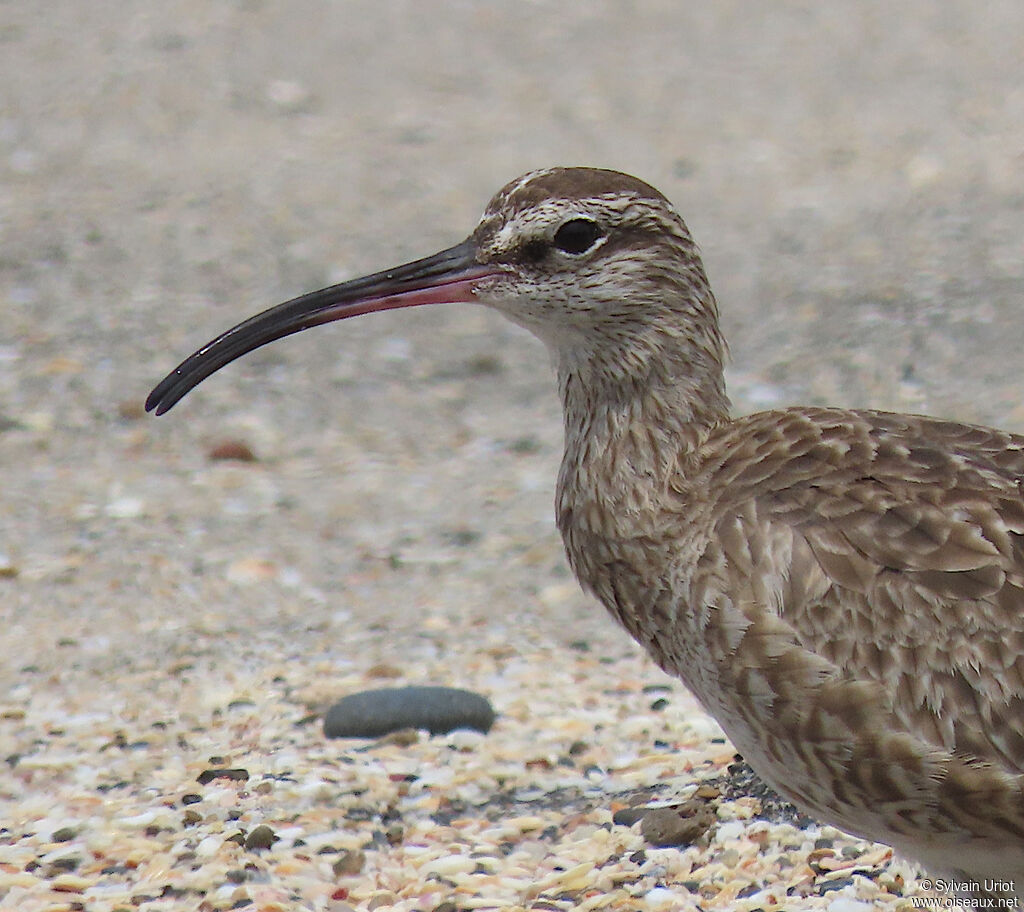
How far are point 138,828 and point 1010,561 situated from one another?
2610 millimetres

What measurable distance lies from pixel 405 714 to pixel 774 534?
6.51ft

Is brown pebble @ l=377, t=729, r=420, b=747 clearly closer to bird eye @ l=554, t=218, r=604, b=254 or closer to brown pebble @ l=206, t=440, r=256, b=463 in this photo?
bird eye @ l=554, t=218, r=604, b=254

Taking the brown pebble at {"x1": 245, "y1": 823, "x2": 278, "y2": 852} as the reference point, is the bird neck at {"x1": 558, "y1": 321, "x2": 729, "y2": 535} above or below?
above

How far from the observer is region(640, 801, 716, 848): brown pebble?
4891mm

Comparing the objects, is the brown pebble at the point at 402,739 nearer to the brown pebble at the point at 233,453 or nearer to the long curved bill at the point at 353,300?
the long curved bill at the point at 353,300

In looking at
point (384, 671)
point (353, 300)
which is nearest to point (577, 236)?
point (353, 300)

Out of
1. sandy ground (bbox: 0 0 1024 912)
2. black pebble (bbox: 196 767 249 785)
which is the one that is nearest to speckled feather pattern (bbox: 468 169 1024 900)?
sandy ground (bbox: 0 0 1024 912)

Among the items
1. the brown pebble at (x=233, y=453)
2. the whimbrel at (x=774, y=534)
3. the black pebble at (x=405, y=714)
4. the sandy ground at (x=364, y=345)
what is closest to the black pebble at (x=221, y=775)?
the sandy ground at (x=364, y=345)

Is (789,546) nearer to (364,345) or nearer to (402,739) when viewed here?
(402,739)

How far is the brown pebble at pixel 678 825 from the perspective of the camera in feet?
16.0

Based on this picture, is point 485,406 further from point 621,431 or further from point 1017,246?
point 621,431

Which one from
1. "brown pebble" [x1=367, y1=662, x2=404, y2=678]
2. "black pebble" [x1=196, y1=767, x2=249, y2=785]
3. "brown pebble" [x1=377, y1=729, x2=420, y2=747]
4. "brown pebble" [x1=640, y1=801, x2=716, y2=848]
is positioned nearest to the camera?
"brown pebble" [x1=640, y1=801, x2=716, y2=848]

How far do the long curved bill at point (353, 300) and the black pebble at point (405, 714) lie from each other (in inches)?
51.1

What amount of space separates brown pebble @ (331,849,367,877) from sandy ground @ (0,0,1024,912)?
0.06ft
